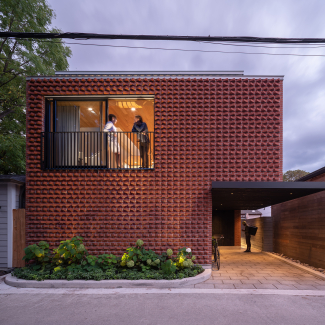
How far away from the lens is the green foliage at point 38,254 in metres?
6.29

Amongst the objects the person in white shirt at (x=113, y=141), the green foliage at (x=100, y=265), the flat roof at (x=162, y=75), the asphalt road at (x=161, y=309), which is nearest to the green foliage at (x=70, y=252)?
the green foliage at (x=100, y=265)

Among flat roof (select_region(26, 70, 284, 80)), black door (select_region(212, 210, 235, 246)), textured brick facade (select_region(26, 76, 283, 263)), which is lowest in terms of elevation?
black door (select_region(212, 210, 235, 246))

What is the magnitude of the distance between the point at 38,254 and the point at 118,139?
406 centimetres

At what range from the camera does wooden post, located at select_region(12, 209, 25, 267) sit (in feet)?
23.6

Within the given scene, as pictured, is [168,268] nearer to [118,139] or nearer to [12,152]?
[118,139]

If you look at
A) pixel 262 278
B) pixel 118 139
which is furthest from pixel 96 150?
pixel 262 278

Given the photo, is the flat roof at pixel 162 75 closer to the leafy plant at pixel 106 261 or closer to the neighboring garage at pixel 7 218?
the neighboring garage at pixel 7 218

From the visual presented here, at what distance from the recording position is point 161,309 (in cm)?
439

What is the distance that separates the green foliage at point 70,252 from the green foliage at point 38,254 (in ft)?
0.85

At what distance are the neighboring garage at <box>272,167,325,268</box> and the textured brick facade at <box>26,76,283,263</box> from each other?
1968 millimetres

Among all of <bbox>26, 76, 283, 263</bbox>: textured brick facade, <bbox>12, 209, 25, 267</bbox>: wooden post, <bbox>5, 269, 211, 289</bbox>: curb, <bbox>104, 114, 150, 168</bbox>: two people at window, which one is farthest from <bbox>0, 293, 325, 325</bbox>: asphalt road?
<bbox>104, 114, 150, 168</bbox>: two people at window

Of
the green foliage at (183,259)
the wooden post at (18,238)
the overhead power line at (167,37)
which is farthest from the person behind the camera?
the wooden post at (18,238)

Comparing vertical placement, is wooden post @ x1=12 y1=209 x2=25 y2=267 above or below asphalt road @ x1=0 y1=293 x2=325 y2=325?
above

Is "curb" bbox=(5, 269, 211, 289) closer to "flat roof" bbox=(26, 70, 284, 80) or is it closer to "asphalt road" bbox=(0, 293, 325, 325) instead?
"asphalt road" bbox=(0, 293, 325, 325)
